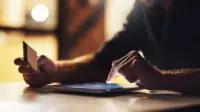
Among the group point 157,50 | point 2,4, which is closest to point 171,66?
point 157,50

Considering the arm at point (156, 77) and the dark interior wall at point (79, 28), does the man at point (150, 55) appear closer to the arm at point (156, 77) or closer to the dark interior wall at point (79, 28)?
the arm at point (156, 77)

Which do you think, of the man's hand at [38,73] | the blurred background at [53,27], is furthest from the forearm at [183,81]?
the blurred background at [53,27]

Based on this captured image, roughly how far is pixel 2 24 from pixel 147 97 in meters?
1.83

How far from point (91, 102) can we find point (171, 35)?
61 cm

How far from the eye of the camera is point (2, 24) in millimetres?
2607

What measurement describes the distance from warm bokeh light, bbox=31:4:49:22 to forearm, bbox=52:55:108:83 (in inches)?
47.1

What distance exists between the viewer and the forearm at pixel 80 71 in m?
1.36

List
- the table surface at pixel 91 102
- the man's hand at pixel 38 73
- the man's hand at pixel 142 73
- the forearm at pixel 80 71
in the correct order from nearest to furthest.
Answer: the table surface at pixel 91 102 < the man's hand at pixel 142 73 < the man's hand at pixel 38 73 < the forearm at pixel 80 71

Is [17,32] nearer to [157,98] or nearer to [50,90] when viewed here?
[50,90]

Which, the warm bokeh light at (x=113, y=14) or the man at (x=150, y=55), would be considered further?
the warm bokeh light at (x=113, y=14)

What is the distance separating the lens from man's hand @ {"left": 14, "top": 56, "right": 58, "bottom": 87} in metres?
1.24

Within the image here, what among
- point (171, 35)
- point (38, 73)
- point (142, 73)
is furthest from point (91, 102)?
point (171, 35)

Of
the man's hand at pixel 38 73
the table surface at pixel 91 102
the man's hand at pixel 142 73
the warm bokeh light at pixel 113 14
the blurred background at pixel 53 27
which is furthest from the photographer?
the warm bokeh light at pixel 113 14

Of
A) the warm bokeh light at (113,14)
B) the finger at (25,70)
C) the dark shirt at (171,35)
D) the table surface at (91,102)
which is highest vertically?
the warm bokeh light at (113,14)
